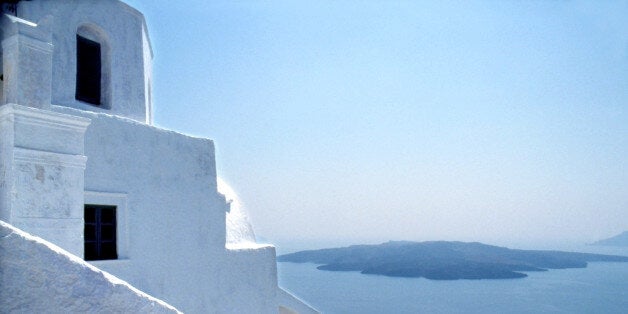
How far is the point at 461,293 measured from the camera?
237 feet

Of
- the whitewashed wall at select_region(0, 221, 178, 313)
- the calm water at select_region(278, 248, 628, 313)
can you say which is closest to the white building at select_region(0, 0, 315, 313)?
the whitewashed wall at select_region(0, 221, 178, 313)

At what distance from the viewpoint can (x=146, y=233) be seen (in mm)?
5336

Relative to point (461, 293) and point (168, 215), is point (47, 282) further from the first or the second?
point (461, 293)

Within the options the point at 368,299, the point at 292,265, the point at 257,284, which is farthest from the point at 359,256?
the point at 257,284

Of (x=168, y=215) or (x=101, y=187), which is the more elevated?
(x=101, y=187)

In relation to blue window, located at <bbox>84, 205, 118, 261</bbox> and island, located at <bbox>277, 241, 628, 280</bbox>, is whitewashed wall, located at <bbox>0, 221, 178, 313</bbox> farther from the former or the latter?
island, located at <bbox>277, 241, 628, 280</bbox>

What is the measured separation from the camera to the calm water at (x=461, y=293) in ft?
199

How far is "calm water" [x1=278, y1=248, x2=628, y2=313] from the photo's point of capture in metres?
60.8

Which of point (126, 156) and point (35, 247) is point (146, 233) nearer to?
point (126, 156)

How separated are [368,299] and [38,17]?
65637 mm

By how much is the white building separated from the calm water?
152 feet

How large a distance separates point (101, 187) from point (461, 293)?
245 feet

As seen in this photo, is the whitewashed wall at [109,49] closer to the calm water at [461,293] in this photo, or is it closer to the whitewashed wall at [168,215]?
the whitewashed wall at [168,215]

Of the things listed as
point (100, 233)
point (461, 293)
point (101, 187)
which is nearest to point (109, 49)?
point (101, 187)
